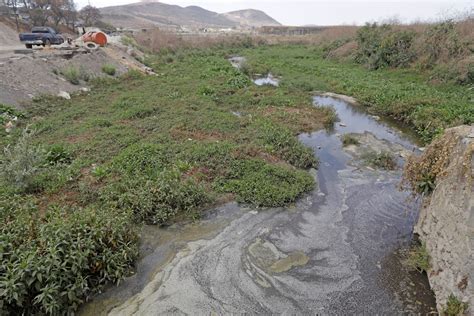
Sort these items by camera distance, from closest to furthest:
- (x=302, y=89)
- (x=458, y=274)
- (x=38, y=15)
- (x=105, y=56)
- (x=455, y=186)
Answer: (x=458, y=274), (x=455, y=186), (x=302, y=89), (x=105, y=56), (x=38, y=15)

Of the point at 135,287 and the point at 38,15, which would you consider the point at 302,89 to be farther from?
the point at 38,15

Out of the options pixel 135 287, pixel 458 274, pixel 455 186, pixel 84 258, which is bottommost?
pixel 135 287

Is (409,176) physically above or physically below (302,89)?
above

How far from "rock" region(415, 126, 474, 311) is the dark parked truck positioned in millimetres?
28934

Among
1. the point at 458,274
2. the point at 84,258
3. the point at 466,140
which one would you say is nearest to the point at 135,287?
the point at 84,258

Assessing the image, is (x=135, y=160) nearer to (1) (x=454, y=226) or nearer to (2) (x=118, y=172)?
(2) (x=118, y=172)

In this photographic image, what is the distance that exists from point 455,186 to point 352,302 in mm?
2470

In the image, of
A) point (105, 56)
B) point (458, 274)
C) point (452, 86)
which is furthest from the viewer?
point (105, 56)

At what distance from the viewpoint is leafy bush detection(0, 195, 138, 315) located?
445 cm

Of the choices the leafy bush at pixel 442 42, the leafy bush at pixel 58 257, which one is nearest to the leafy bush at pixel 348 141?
the leafy bush at pixel 58 257

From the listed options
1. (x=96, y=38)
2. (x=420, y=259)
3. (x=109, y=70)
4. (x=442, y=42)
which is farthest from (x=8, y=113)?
(x=442, y=42)

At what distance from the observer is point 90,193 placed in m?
7.42

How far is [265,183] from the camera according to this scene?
8.21 meters

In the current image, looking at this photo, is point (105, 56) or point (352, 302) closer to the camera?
point (352, 302)
